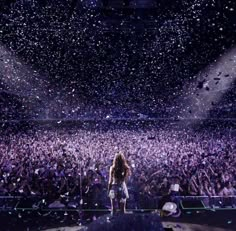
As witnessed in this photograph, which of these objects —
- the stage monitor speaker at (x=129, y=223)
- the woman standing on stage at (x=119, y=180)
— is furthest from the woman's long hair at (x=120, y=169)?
the stage monitor speaker at (x=129, y=223)

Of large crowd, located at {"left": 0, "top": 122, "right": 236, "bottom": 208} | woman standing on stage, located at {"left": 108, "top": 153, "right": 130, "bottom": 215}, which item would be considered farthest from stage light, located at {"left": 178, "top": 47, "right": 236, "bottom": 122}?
woman standing on stage, located at {"left": 108, "top": 153, "right": 130, "bottom": 215}

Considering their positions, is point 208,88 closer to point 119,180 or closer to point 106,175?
point 106,175

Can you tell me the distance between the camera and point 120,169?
4.38m

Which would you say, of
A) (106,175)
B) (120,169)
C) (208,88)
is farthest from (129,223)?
(208,88)

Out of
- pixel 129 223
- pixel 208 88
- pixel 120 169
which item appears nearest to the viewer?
pixel 129 223

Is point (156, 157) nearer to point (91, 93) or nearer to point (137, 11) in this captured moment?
point (137, 11)

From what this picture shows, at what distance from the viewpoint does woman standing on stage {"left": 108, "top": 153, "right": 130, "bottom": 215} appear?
4375 millimetres

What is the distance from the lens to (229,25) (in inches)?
389

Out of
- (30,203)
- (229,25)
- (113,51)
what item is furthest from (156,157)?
(113,51)

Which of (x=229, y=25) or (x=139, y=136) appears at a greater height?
(x=229, y=25)

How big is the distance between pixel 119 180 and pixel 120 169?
0.16 m

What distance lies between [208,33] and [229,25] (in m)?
1.12

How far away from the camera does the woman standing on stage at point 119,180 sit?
4.38m

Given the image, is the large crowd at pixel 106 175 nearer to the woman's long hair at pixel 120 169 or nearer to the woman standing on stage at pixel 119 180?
the woman standing on stage at pixel 119 180
